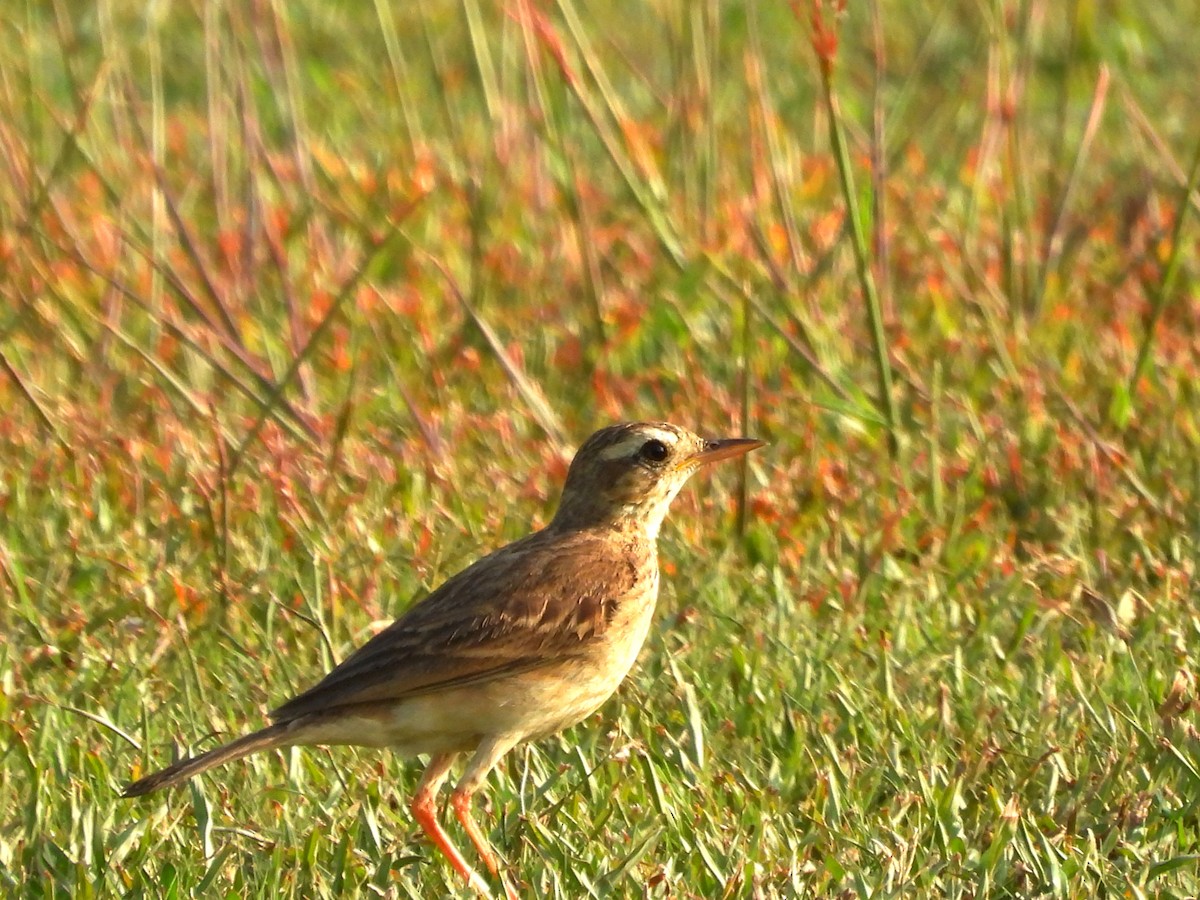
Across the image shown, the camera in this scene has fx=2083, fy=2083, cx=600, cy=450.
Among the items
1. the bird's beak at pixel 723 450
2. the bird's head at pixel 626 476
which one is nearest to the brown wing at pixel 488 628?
the bird's head at pixel 626 476

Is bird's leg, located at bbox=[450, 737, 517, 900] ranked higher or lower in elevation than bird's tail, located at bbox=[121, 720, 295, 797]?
lower

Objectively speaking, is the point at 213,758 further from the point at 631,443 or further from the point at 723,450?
the point at 723,450


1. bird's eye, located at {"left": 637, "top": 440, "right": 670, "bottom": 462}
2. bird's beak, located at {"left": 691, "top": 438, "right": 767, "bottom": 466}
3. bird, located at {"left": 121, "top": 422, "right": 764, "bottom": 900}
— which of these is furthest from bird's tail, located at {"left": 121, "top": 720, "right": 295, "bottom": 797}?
bird's beak, located at {"left": 691, "top": 438, "right": 767, "bottom": 466}

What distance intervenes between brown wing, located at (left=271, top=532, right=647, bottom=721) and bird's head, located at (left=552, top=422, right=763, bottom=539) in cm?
27

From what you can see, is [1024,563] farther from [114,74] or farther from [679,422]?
[114,74]

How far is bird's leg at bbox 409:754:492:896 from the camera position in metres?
4.46

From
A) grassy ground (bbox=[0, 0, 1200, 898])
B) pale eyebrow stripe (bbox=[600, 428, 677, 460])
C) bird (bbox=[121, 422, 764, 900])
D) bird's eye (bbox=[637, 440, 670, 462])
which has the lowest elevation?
grassy ground (bbox=[0, 0, 1200, 898])

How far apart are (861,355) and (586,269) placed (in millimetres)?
1087

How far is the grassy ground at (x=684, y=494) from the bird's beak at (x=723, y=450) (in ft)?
1.68

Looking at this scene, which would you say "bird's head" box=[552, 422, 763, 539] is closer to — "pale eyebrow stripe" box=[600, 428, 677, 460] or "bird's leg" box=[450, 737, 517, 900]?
"pale eyebrow stripe" box=[600, 428, 677, 460]

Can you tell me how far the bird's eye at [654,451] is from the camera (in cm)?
541

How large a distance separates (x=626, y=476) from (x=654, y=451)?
0.10 metres

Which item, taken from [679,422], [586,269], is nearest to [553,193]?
[586,269]

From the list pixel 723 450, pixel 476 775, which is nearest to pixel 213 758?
pixel 476 775
